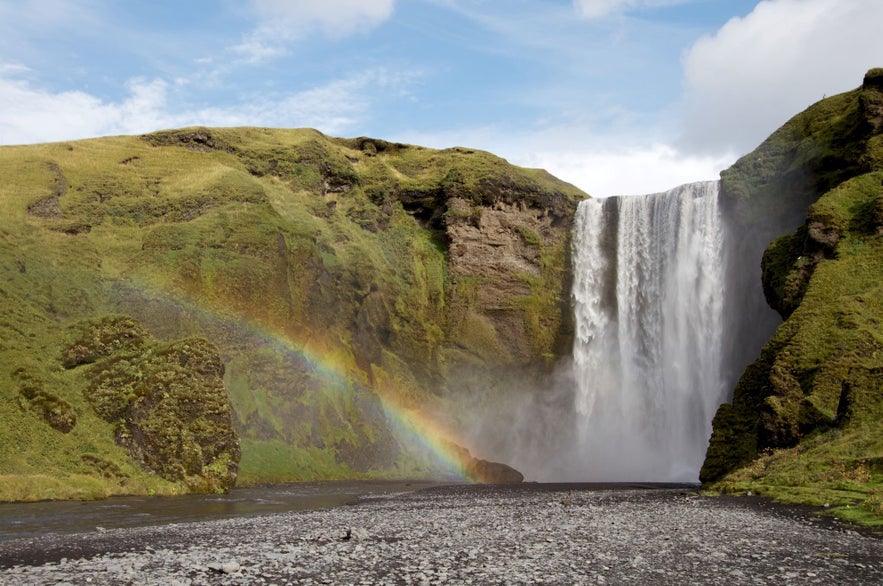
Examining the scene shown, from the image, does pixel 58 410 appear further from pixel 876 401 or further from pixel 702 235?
pixel 702 235

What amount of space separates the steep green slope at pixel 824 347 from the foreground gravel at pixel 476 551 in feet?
18.4

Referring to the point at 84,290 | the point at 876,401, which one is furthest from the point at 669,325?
the point at 84,290

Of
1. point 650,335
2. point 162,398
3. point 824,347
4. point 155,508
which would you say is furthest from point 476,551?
point 650,335

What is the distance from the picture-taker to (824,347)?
126 feet

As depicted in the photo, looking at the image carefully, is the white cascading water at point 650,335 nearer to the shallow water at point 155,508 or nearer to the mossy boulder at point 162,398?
the shallow water at point 155,508

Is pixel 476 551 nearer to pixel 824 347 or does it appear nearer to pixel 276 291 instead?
pixel 824 347

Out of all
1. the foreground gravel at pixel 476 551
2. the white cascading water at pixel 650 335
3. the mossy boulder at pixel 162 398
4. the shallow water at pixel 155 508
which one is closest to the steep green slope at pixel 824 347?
the foreground gravel at pixel 476 551

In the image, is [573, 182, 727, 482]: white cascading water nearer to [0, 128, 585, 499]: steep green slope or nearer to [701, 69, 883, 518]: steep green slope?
[0, 128, 585, 499]: steep green slope

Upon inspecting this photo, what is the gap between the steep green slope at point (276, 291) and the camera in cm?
4344

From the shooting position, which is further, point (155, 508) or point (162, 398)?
point (162, 398)

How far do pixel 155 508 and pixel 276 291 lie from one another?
3430 cm

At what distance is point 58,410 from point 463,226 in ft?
182

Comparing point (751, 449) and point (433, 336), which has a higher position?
point (433, 336)

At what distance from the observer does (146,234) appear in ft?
216
